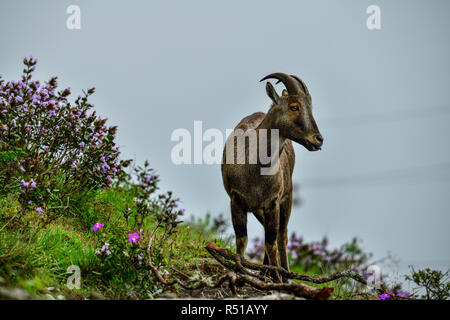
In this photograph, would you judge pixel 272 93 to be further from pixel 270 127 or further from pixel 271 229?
pixel 271 229

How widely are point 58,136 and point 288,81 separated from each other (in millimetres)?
3200

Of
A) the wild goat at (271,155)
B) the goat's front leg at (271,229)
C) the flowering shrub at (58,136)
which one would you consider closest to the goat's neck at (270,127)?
the wild goat at (271,155)

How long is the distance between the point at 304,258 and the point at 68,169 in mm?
5618

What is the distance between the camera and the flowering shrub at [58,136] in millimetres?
6562

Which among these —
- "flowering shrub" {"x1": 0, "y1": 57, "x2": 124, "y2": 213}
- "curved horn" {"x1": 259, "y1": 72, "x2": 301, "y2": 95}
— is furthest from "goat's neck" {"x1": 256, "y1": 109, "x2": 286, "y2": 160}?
"flowering shrub" {"x1": 0, "y1": 57, "x2": 124, "y2": 213}

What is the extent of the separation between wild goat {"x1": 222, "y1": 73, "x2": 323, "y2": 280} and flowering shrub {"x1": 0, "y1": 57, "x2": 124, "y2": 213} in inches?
73.9

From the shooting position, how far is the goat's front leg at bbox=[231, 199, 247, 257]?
5.66 meters

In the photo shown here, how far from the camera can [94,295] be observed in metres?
4.02

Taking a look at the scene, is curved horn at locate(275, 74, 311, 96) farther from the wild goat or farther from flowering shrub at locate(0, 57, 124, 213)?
flowering shrub at locate(0, 57, 124, 213)

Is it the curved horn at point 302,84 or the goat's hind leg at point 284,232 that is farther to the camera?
the goat's hind leg at point 284,232

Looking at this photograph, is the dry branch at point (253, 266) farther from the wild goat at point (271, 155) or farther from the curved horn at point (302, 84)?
the curved horn at point (302, 84)

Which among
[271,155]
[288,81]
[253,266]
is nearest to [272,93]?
[288,81]

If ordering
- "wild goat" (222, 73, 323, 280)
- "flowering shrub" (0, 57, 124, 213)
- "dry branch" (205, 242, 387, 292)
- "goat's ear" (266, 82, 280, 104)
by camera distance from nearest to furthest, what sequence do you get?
"dry branch" (205, 242, 387, 292)
"wild goat" (222, 73, 323, 280)
"goat's ear" (266, 82, 280, 104)
"flowering shrub" (0, 57, 124, 213)
